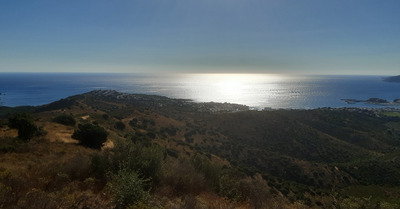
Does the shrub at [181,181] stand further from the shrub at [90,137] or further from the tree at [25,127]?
the tree at [25,127]

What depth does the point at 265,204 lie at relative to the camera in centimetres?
723

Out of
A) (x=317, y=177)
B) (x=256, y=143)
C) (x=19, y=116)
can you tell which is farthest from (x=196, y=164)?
(x=256, y=143)

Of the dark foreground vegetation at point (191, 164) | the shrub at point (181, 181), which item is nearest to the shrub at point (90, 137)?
the dark foreground vegetation at point (191, 164)

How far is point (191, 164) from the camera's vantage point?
35.2 ft

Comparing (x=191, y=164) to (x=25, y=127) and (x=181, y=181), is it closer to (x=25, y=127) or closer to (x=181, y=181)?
(x=181, y=181)

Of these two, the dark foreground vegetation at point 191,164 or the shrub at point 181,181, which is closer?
the dark foreground vegetation at point 191,164

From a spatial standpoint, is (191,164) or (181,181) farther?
(191,164)

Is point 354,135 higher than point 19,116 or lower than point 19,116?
lower

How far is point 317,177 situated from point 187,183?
2864cm

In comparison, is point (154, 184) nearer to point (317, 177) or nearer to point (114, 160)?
point (114, 160)

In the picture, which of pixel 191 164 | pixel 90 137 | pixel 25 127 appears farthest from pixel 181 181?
pixel 25 127

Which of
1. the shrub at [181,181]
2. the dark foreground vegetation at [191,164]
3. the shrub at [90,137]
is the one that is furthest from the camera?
the shrub at [90,137]

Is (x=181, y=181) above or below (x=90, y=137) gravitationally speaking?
Result: above

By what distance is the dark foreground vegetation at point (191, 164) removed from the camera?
234 inches
